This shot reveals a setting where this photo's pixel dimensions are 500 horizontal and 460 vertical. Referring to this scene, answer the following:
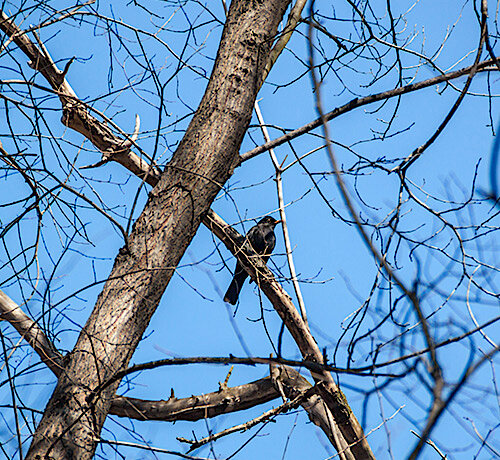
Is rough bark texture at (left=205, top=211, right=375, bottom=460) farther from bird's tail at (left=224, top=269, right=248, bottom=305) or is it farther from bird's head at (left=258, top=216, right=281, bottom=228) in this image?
bird's head at (left=258, top=216, right=281, bottom=228)

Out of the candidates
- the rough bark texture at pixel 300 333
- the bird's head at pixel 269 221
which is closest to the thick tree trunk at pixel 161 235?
the rough bark texture at pixel 300 333

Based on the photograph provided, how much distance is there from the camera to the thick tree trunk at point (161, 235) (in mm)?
2092

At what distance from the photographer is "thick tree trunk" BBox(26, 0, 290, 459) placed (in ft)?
6.86

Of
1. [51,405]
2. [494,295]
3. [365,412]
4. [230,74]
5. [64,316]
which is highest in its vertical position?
[230,74]

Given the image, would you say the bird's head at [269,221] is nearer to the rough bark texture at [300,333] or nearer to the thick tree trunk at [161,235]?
the rough bark texture at [300,333]

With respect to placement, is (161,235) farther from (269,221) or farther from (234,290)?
(269,221)

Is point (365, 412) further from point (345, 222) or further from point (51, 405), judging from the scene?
point (345, 222)

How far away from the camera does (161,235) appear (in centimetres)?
248

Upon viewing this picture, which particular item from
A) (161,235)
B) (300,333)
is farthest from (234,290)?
(161,235)

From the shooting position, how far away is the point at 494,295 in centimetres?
251

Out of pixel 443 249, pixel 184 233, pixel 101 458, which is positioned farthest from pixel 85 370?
pixel 443 249

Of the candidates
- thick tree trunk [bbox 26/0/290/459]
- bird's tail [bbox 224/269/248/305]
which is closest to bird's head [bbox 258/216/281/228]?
bird's tail [bbox 224/269/248/305]

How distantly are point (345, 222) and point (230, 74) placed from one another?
953mm

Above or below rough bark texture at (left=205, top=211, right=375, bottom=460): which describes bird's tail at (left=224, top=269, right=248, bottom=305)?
above
